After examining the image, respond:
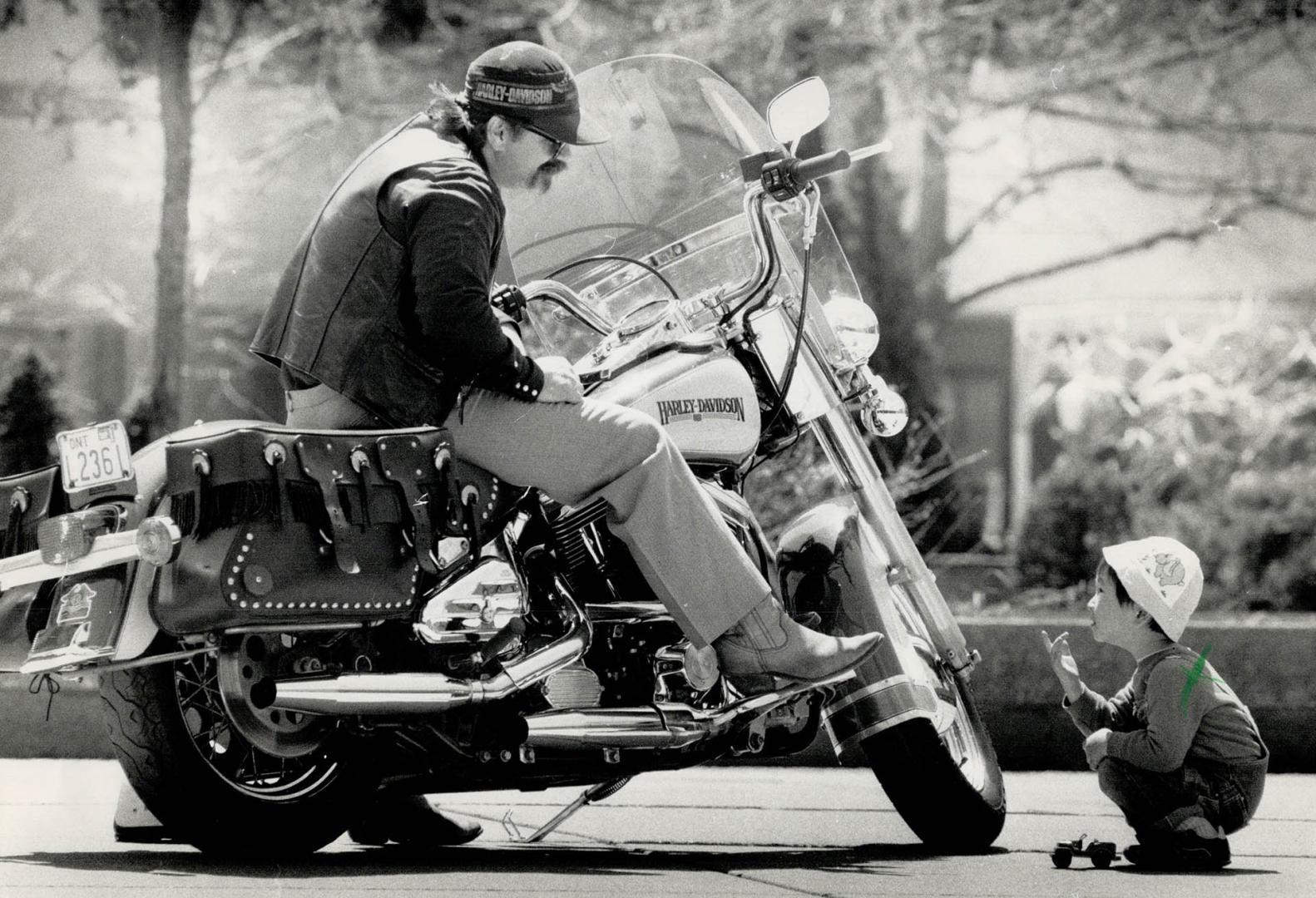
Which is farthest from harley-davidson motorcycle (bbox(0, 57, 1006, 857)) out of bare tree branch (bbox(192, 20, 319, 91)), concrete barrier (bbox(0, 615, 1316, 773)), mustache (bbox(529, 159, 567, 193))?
bare tree branch (bbox(192, 20, 319, 91))

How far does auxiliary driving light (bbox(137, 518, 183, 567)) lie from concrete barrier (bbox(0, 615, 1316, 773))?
3531 millimetres

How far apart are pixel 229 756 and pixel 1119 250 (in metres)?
12.7

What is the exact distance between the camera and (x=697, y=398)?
4.74m

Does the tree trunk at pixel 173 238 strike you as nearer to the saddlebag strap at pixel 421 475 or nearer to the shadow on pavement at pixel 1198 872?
the saddlebag strap at pixel 421 475

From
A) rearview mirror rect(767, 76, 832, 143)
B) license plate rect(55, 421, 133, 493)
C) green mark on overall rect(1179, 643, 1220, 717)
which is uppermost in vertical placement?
rearview mirror rect(767, 76, 832, 143)

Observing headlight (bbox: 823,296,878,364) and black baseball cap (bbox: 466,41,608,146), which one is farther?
headlight (bbox: 823,296,878,364)

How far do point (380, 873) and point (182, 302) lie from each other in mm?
5715

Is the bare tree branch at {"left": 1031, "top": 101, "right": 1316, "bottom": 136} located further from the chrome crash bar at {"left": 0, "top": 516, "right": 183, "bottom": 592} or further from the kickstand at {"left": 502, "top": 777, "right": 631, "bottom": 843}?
the chrome crash bar at {"left": 0, "top": 516, "right": 183, "bottom": 592}

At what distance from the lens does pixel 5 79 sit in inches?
476

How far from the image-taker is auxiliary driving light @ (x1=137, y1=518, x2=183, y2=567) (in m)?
3.89

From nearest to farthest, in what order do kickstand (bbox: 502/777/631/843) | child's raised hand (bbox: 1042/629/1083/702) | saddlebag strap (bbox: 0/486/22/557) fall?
saddlebag strap (bbox: 0/486/22/557)
kickstand (bbox: 502/777/631/843)
child's raised hand (bbox: 1042/629/1083/702)

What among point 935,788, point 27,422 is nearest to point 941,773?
point 935,788

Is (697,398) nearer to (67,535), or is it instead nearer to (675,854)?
(675,854)

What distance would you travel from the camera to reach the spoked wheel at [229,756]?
4.17m
